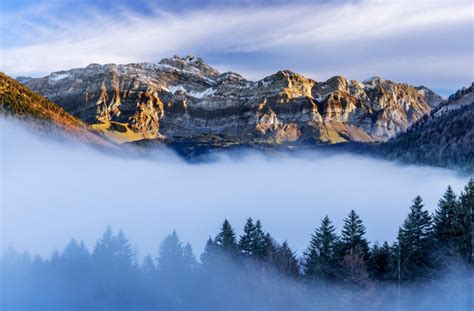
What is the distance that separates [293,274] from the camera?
92.9 metres

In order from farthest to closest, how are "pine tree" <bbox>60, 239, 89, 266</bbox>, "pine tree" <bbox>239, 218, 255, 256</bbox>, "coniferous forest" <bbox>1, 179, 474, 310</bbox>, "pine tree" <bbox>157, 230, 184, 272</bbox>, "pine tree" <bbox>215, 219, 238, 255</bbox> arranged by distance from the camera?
"pine tree" <bbox>60, 239, 89, 266</bbox>, "pine tree" <bbox>157, 230, 184, 272</bbox>, "pine tree" <bbox>215, 219, 238, 255</bbox>, "pine tree" <bbox>239, 218, 255, 256</bbox>, "coniferous forest" <bbox>1, 179, 474, 310</bbox>

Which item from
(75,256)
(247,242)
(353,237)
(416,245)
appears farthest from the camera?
(75,256)

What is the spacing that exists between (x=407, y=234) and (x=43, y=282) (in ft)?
261

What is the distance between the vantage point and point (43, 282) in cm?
12781

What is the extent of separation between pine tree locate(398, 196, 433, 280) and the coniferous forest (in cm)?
14

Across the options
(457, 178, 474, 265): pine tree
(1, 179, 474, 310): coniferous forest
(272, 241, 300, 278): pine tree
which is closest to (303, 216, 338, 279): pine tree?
(1, 179, 474, 310): coniferous forest

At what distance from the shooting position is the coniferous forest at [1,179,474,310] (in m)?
79.9

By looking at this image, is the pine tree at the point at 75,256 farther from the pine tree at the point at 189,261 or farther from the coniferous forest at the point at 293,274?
the pine tree at the point at 189,261

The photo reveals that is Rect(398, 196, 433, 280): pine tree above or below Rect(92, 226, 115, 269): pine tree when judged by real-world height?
above

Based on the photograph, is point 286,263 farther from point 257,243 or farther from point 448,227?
point 448,227

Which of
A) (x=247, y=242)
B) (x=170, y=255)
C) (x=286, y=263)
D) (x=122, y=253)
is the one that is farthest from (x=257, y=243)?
(x=122, y=253)

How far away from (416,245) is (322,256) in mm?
13565

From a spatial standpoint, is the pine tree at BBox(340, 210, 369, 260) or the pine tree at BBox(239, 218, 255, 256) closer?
the pine tree at BBox(340, 210, 369, 260)

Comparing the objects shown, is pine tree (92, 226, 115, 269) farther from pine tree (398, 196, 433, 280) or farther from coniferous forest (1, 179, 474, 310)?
pine tree (398, 196, 433, 280)
